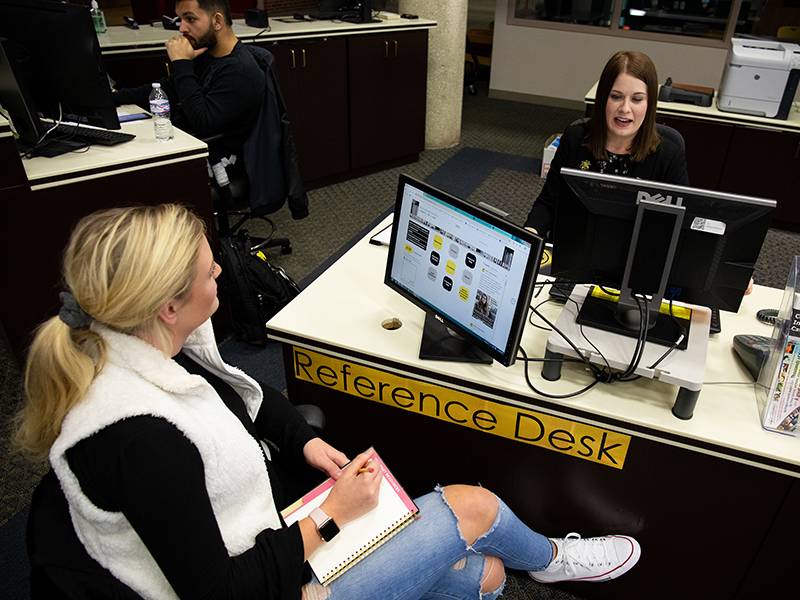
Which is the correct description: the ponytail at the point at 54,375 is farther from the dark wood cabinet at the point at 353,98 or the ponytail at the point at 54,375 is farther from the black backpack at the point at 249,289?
the dark wood cabinet at the point at 353,98

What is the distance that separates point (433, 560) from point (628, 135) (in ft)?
5.27

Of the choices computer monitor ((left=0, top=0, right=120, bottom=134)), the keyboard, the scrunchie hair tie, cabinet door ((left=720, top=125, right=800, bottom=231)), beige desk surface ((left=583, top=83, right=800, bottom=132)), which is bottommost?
cabinet door ((left=720, top=125, right=800, bottom=231))

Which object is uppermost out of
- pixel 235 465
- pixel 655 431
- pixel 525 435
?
pixel 235 465

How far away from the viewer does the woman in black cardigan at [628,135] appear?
83.3 inches

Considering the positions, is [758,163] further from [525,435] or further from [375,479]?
[375,479]

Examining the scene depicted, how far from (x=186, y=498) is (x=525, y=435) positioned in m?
0.83

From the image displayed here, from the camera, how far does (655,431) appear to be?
133 cm

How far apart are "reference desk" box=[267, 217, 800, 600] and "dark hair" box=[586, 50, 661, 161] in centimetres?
66

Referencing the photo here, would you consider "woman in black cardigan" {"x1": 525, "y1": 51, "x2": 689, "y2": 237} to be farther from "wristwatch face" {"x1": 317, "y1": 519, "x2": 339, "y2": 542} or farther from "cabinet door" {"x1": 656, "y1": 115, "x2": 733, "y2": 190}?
"cabinet door" {"x1": 656, "y1": 115, "x2": 733, "y2": 190}

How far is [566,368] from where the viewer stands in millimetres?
1487

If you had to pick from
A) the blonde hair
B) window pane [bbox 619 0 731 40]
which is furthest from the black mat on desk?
the blonde hair

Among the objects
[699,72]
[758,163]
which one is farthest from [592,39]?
[758,163]

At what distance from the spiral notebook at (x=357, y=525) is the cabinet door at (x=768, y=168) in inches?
129

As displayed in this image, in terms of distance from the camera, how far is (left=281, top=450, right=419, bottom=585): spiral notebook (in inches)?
46.2
